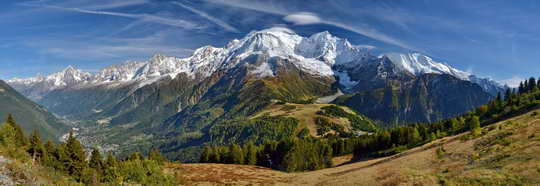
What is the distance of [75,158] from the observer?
7806 cm

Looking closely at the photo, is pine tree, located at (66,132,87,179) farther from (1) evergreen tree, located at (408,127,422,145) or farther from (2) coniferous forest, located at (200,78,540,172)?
(1) evergreen tree, located at (408,127,422,145)

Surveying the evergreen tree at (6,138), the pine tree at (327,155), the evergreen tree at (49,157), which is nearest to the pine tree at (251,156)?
the pine tree at (327,155)

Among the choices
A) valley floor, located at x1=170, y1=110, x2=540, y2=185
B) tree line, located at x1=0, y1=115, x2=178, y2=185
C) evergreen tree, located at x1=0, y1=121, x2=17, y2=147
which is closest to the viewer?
valley floor, located at x1=170, y1=110, x2=540, y2=185

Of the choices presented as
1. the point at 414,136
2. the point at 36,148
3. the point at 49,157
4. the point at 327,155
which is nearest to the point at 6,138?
the point at 49,157

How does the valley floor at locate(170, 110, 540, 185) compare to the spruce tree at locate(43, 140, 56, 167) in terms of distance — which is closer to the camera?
the valley floor at locate(170, 110, 540, 185)

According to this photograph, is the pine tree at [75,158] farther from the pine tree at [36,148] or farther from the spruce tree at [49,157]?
the pine tree at [36,148]

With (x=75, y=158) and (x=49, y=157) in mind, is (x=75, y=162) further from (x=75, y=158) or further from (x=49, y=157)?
(x=49, y=157)

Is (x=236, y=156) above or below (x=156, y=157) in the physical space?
below

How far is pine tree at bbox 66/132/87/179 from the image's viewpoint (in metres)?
75.7

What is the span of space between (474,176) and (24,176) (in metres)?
51.2

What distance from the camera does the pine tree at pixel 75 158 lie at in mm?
75713

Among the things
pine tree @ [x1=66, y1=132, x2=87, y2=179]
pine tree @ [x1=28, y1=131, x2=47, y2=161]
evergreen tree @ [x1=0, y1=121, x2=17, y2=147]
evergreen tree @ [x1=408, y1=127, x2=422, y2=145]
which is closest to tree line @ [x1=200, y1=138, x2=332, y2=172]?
evergreen tree @ [x1=408, y1=127, x2=422, y2=145]

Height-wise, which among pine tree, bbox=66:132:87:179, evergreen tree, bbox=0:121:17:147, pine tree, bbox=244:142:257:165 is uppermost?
evergreen tree, bbox=0:121:17:147

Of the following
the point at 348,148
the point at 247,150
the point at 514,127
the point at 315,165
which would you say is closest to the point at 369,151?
the point at 348,148
